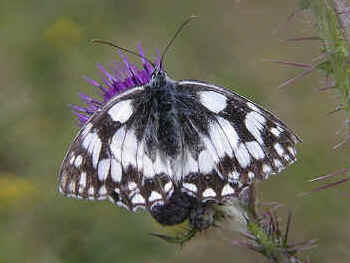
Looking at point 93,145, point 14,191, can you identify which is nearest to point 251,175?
point 93,145

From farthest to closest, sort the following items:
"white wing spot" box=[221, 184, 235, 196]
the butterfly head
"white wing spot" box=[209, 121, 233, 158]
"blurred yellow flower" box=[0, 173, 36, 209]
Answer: "blurred yellow flower" box=[0, 173, 36, 209] < the butterfly head < "white wing spot" box=[209, 121, 233, 158] < "white wing spot" box=[221, 184, 235, 196]

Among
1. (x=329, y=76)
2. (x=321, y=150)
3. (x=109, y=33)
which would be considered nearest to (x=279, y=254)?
(x=329, y=76)

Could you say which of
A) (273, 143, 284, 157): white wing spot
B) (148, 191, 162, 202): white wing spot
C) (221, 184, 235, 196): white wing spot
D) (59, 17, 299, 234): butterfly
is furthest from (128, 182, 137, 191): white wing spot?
(273, 143, 284, 157): white wing spot

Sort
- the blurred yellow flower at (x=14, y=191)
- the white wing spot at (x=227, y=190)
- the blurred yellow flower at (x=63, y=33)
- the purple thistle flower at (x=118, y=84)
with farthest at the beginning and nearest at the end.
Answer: the blurred yellow flower at (x=63, y=33), the blurred yellow flower at (x=14, y=191), the purple thistle flower at (x=118, y=84), the white wing spot at (x=227, y=190)

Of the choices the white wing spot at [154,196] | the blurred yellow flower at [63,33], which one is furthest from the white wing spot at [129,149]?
the blurred yellow flower at [63,33]

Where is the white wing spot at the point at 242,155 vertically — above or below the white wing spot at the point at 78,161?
below

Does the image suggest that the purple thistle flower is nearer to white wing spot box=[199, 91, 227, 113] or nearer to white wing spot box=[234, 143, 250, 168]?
white wing spot box=[199, 91, 227, 113]

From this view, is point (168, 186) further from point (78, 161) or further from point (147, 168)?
point (78, 161)

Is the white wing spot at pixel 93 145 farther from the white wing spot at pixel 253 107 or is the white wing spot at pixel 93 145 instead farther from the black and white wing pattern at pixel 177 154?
the white wing spot at pixel 253 107

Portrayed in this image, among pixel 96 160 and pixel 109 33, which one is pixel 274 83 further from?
pixel 96 160
